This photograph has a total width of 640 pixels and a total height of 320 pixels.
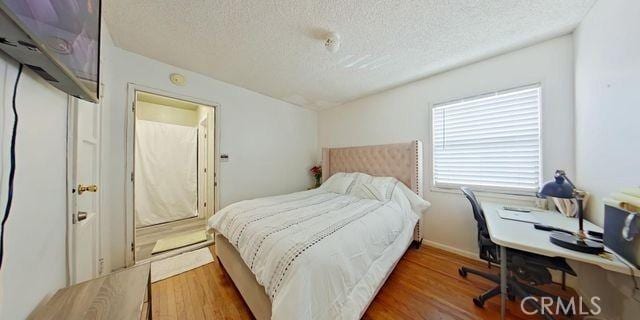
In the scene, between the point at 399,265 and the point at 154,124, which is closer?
the point at 399,265

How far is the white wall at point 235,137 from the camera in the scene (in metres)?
2.05

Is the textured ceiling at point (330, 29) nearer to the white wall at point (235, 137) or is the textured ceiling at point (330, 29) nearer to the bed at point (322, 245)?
the white wall at point (235, 137)

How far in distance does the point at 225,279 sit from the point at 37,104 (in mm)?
1867

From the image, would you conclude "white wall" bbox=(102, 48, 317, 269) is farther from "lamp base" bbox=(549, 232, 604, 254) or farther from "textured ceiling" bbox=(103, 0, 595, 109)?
"lamp base" bbox=(549, 232, 604, 254)

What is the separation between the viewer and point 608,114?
4.38 ft

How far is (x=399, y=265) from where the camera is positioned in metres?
2.16

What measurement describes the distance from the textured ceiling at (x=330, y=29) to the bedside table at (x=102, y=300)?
74.2 inches

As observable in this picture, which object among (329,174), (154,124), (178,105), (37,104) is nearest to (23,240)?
(37,104)

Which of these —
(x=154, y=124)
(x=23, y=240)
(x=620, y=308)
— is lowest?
(x=620, y=308)

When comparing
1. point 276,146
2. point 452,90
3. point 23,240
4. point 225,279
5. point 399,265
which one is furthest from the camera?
point 276,146

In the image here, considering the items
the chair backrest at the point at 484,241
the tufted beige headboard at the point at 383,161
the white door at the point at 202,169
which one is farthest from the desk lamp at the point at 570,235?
the white door at the point at 202,169

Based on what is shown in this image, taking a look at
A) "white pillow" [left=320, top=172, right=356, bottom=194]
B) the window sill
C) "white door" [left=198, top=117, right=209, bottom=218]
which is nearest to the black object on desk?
the window sill

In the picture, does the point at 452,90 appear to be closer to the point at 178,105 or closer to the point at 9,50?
the point at 9,50

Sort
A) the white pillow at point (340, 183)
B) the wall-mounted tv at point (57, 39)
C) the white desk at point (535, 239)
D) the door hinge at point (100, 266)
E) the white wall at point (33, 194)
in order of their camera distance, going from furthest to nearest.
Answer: the white pillow at point (340, 183)
the door hinge at point (100, 266)
the white desk at point (535, 239)
the white wall at point (33, 194)
the wall-mounted tv at point (57, 39)
